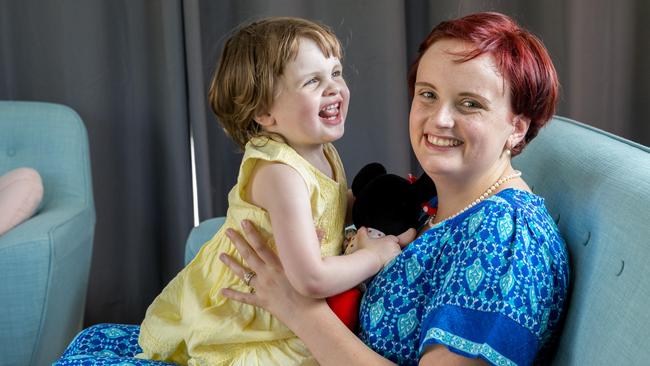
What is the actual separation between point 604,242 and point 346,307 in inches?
18.6

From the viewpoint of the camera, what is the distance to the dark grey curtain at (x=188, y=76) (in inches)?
112

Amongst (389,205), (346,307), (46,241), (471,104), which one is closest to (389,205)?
(389,205)

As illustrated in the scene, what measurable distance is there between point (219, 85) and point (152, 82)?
140 cm

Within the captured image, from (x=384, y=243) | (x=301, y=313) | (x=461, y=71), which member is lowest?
(x=301, y=313)

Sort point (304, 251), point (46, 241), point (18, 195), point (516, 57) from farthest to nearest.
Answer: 1. point (18, 195)
2. point (46, 241)
3. point (304, 251)
4. point (516, 57)

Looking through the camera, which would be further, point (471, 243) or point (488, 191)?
point (488, 191)

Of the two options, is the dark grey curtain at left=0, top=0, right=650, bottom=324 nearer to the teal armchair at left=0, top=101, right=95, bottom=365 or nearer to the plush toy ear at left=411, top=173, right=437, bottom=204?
the teal armchair at left=0, top=101, right=95, bottom=365

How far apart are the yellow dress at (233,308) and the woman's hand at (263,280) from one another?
0.10 ft

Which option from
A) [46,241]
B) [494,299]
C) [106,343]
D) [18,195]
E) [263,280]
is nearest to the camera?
[494,299]

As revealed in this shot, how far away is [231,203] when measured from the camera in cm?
165

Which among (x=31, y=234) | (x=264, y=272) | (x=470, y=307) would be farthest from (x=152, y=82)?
(x=470, y=307)

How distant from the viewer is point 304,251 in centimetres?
143

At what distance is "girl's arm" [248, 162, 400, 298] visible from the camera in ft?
4.68

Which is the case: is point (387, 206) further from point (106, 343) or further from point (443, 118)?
point (106, 343)
